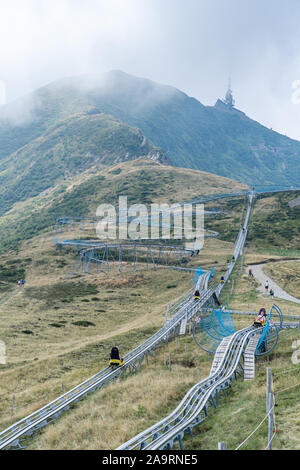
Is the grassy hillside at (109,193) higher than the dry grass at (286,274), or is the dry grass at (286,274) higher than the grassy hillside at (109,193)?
the grassy hillside at (109,193)

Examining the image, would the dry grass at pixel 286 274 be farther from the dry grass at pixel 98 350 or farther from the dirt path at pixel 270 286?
the dry grass at pixel 98 350

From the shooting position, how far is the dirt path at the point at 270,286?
40.8 meters

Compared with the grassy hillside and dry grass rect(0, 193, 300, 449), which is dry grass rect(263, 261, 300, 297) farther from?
the grassy hillside

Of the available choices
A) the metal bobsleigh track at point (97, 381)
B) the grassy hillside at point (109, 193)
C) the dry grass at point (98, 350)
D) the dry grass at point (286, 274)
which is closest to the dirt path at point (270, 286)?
the dry grass at point (286, 274)

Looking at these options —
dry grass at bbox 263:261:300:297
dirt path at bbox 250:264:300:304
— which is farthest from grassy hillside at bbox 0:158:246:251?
dirt path at bbox 250:264:300:304

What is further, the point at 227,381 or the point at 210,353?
the point at 210,353

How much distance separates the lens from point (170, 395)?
52.2ft

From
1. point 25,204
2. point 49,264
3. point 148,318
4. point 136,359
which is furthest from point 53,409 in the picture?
point 25,204

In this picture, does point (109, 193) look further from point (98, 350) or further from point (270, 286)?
point (98, 350)

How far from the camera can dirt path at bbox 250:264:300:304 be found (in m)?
40.8

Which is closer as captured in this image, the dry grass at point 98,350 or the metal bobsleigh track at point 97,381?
the dry grass at point 98,350

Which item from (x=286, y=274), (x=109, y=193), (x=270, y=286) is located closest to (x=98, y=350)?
(x=270, y=286)

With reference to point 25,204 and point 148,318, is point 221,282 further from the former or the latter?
point 25,204
